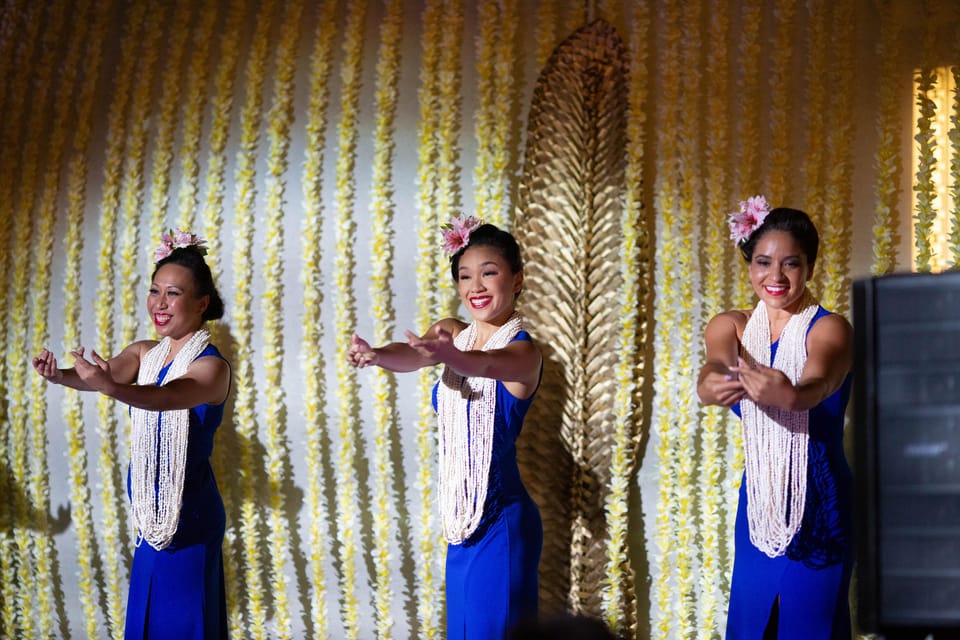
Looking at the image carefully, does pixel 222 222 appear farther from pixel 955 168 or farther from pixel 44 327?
pixel 955 168

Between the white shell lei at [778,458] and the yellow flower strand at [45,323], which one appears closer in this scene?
the white shell lei at [778,458]

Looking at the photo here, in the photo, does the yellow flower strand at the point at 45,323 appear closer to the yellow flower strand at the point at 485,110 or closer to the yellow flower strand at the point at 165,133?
the yellow flower strand at the point at 165,133

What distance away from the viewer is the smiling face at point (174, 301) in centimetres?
319

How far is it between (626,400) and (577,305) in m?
0.35

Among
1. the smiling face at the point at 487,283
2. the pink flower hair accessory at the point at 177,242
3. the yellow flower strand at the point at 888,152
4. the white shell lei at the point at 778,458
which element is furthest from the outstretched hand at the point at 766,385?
the pink flower hair accessory at the point at 177,242

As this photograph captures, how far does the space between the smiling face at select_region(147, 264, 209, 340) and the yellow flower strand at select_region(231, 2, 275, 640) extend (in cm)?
53

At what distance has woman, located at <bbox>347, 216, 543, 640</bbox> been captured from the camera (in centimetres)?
276

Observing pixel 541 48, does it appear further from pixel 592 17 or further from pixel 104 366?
pixel 104 366

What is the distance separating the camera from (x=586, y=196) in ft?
11.3

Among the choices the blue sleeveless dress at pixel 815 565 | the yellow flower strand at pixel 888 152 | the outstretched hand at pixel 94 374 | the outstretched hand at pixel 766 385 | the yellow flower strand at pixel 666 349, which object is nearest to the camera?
the outstretched hand at pixel 766 385

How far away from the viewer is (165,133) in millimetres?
3863

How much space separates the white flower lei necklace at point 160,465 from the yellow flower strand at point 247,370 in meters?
0.59

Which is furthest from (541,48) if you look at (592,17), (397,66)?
(397,66)

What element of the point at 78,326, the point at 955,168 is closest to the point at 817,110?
the point at 955,168
